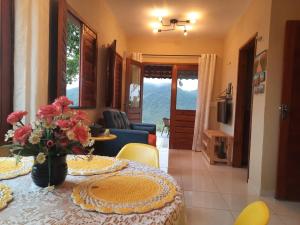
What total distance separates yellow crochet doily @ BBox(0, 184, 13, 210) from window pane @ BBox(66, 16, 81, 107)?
1.93 meters

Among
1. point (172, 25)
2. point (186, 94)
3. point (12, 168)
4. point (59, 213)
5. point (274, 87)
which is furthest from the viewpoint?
point (186, 94)

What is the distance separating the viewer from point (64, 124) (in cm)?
104

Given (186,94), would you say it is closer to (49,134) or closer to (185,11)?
(185,11)

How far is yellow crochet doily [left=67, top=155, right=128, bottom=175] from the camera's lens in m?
1.38

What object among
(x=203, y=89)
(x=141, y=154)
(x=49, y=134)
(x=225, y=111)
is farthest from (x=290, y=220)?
(x=203, y=89)

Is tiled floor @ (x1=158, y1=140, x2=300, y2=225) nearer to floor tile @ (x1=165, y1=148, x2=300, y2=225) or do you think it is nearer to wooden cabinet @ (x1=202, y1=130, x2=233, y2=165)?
floor tile @ (x1=165, y1=148, x2=300, y2=225)

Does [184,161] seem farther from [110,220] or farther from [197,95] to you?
[110,220]

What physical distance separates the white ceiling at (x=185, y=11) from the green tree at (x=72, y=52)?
4.54 ft

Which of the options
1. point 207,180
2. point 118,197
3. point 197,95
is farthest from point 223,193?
point 197,95

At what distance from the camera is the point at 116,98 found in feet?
16.8

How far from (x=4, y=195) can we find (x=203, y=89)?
536 cm

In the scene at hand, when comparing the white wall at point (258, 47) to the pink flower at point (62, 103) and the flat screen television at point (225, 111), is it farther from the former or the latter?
the pink flower at point (62, 103)

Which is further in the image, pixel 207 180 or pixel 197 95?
pixel 197 95

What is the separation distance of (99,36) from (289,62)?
271 cm
